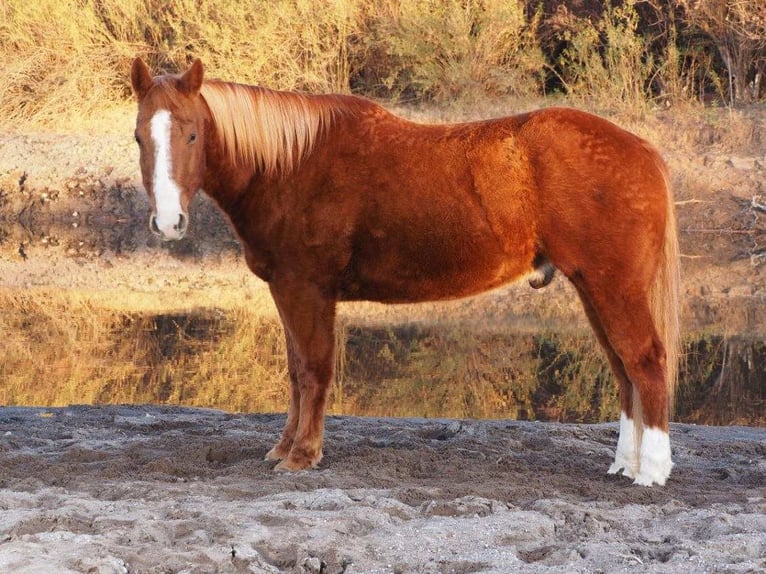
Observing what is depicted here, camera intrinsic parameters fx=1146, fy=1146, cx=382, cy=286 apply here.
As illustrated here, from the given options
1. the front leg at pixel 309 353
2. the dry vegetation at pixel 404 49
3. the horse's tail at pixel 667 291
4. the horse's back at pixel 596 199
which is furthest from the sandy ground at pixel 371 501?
the dry vegetation at pixel 404 49

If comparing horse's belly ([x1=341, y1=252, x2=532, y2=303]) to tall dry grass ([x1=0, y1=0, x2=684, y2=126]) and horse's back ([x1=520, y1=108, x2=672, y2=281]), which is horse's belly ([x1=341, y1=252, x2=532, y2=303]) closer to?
horse's back ([x1=520, y1=108, x2=672, y2=281])

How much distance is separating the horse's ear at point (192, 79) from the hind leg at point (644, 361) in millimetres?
1853

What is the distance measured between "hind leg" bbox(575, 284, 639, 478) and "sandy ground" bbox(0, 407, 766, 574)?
0.08 m

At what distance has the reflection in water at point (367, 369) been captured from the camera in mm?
7109

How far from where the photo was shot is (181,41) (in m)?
16.5

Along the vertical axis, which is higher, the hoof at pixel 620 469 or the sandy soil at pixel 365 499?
the hoof at pixel 620 469

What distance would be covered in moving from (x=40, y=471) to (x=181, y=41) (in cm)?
1242

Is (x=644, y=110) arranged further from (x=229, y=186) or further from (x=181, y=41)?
(x=229, y=186)

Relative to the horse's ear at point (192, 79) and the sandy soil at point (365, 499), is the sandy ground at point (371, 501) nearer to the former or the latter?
the sandy soil at point (365, 499)

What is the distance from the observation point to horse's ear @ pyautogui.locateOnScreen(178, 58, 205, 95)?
4832mm

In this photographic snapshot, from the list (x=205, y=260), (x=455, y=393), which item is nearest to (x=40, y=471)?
(x=455, y=393)

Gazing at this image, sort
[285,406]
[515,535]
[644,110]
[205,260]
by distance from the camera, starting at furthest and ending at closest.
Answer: [644,110], [205,260], [285,406], [515,535]

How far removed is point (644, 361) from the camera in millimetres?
4879

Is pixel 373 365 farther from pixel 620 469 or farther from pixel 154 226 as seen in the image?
pixel 154 226
